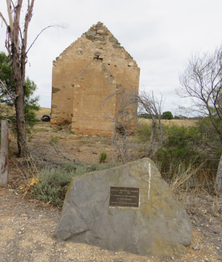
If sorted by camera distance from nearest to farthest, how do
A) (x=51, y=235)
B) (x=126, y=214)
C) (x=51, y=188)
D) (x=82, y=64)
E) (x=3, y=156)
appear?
1. (x=126, y=214)
2. (x=51, y=235)
3. (x=51, y=188)
4. (x=3, y=156)
5. (x=82, y=64)

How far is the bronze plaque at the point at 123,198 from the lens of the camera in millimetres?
3102

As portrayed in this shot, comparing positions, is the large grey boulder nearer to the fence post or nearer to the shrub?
the shrub

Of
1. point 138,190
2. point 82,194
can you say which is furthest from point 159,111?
point 82,194

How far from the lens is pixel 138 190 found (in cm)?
313

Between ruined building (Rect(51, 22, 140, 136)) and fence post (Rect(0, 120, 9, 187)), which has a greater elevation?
ruined building (Rect(51, 22, 140, 136))

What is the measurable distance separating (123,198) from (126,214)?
0.22 metres

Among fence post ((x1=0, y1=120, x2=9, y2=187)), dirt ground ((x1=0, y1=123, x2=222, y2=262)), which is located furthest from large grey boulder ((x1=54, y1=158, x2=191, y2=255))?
fence post ((x1=0, y1=120, x2=9, y2=187))

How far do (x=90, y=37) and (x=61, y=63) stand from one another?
99.5 inches

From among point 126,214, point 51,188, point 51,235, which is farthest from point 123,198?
point 51,188

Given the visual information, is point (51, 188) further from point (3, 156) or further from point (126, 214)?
point (126, 214)

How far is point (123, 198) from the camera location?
3100 millimetres

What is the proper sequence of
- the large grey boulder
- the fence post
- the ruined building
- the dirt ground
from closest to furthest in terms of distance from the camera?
the dirt ground
the large grey boulder
the fence post
the ruined building

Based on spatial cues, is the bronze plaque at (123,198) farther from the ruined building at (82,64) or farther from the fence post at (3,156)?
the ruined building at (82,64)

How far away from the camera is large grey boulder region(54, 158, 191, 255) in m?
3.01
